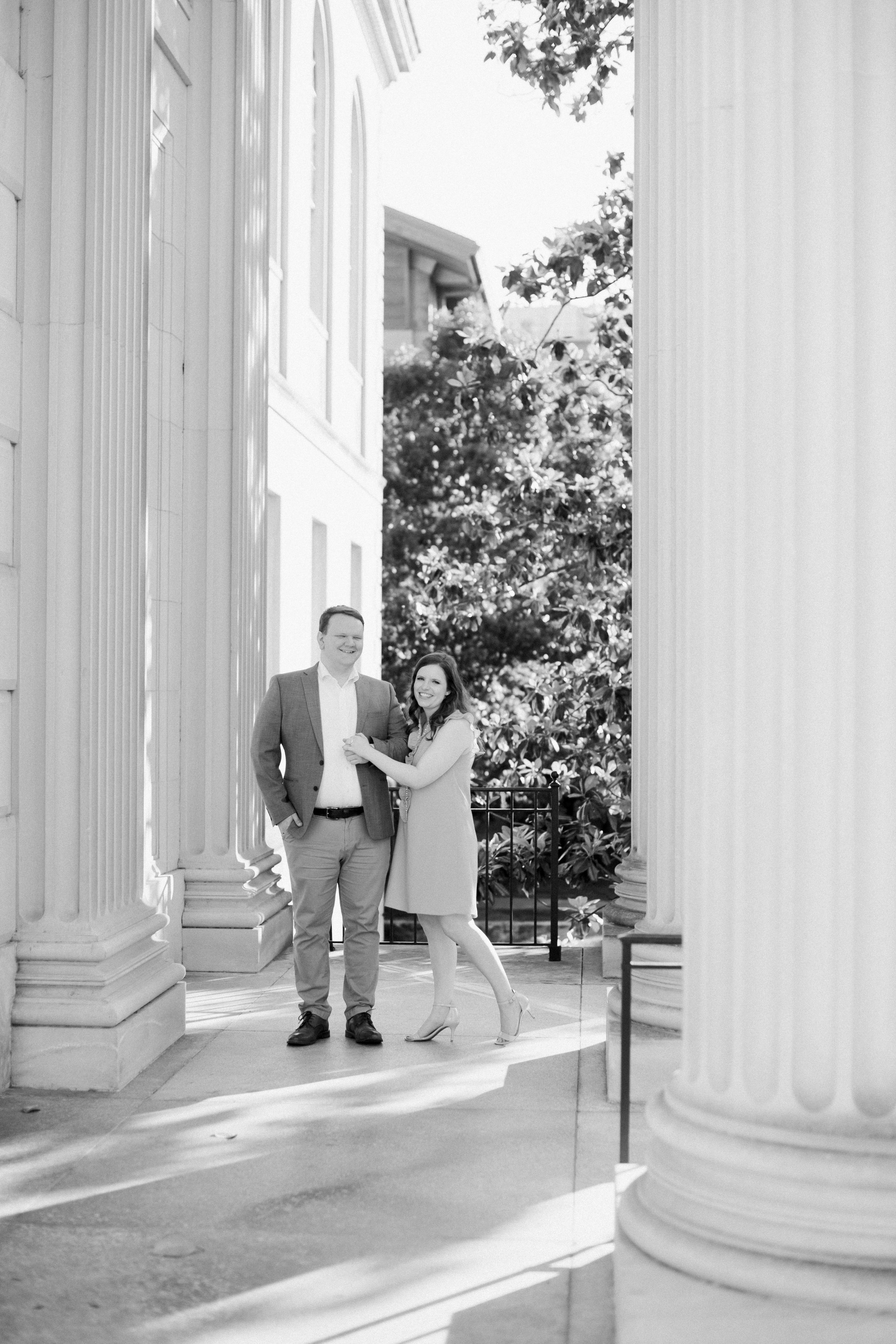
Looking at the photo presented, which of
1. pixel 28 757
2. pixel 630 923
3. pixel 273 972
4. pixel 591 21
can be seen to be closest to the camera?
pixel 28 757

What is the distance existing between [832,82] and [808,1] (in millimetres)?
191

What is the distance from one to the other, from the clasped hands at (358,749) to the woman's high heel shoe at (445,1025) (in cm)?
124

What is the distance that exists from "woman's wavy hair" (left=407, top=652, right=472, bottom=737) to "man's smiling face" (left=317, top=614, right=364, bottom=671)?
1.08 ft

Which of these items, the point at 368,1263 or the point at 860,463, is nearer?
the point at 860,463

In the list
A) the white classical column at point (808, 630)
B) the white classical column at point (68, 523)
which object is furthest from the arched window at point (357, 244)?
the white classical column at point (808, 630)

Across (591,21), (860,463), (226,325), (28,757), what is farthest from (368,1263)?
(591,21)

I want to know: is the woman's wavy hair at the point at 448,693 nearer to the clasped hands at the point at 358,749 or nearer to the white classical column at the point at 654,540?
the clasped hands at the point at 358,749

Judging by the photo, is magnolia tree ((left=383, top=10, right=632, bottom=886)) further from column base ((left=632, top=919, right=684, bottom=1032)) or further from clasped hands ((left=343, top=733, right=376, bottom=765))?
column base ((left=632, top=919, right=684, bottom=1032))

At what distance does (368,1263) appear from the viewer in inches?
169

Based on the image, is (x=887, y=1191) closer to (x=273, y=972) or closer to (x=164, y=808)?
(x=164, y=808)

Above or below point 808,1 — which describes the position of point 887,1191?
below

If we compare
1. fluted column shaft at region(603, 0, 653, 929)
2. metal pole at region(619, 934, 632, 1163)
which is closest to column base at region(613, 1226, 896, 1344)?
metal pole at region(619, 934, 632, 1163)

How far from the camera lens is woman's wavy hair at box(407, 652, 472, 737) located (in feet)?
23.2

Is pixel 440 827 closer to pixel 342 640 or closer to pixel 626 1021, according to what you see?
pixel 342 640
